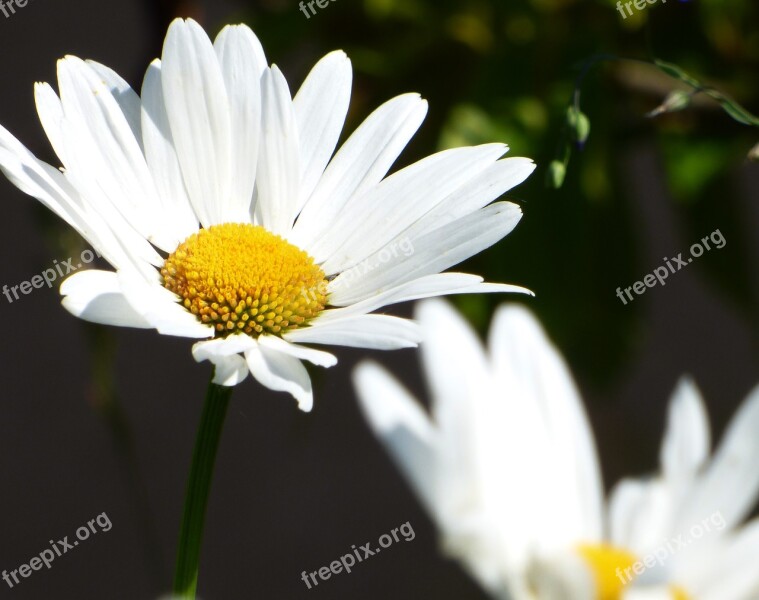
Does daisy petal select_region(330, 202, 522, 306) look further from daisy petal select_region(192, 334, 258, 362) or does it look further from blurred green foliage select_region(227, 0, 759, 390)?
blurred green foliage select_region(227, 0, 759, 390)

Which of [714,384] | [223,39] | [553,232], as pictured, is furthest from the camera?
[714,384]

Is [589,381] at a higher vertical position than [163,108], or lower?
lower

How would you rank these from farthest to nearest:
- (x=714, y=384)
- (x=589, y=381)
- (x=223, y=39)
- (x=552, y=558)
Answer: (x=714, y=384) → (x=589, y=381) → (x=223, y=39) → (x=552, y=558)

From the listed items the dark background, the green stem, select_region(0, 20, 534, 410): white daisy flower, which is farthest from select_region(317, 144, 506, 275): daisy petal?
the dark background

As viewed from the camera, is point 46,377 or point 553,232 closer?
point 553,232

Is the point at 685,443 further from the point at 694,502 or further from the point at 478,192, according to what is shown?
the point at 478,192

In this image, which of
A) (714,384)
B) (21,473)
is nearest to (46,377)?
(21,473)

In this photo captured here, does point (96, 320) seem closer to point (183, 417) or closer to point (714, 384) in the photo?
point (183, 417)
